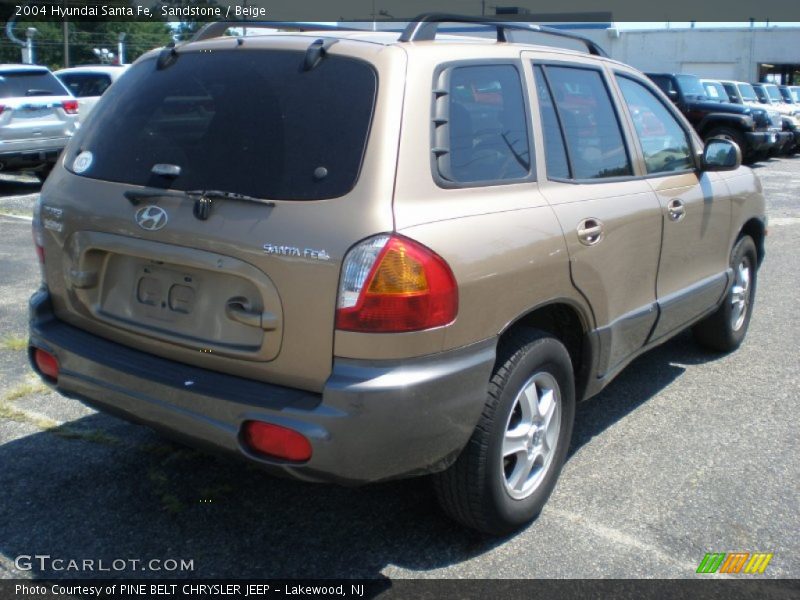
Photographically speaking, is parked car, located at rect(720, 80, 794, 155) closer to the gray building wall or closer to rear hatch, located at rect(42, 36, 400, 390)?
rear hatch, located at rect(42, 36, 400, 390)

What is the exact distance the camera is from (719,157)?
477 centimetres

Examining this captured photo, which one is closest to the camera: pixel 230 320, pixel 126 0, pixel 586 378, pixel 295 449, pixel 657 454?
pixel 295 449

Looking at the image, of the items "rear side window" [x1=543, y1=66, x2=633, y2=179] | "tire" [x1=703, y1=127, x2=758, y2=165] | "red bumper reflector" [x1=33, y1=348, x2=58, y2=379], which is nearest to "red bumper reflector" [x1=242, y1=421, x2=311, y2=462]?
"red bumper reflector" [x1=33, y1=348, x2=58, y2=379]

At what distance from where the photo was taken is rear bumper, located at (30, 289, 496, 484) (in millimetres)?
2691

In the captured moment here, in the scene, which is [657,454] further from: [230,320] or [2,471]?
[2,471]

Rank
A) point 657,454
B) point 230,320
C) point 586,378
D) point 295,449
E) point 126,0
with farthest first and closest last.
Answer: point 126,0
point 657,454
point 586,378
point 230,320
point 295,449

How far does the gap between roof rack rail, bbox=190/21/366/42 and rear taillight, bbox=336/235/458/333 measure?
44.4 inches

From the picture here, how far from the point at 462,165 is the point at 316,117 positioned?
542mm

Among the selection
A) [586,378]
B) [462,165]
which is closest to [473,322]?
[462,165]

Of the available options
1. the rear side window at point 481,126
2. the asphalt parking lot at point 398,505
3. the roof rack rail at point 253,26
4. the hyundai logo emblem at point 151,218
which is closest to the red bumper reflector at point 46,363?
the asphalt parking lot at point 398,505

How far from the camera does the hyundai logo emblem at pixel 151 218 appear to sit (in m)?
3.02

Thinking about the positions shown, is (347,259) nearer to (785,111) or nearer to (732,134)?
(732,134)

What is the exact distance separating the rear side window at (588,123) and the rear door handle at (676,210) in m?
0.31

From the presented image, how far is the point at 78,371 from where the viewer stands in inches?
126
